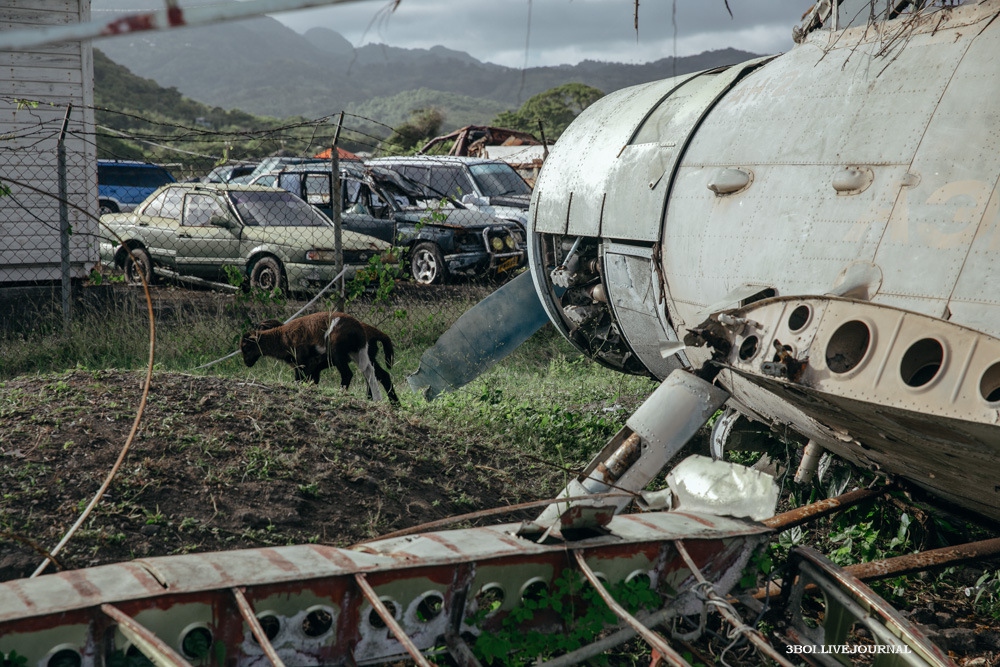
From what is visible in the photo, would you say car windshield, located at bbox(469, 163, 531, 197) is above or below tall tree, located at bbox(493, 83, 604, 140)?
below

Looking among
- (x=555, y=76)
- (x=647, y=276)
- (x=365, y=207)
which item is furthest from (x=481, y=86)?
(x=647, y=276)

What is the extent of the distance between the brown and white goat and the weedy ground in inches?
21.7

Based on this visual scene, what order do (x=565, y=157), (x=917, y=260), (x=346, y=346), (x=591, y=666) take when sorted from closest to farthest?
(x=917, y=260) < (x=591, y=666) < (x=565, y=157) < (x=346, y=346)

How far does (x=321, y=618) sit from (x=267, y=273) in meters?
9.06

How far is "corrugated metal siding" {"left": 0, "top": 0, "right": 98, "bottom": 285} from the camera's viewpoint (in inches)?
414

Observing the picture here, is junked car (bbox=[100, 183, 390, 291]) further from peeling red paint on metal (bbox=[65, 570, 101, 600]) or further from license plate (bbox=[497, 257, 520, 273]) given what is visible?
peeling red paint on metal (bbox=[65, 570, 101, 600])

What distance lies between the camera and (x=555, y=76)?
11831cm

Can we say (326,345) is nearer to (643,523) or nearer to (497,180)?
(643,523)

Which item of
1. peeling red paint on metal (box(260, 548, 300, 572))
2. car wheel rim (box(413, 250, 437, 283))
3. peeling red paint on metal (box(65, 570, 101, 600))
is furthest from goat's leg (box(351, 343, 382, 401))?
car wheel rim (box(413, 250, 437, 283))

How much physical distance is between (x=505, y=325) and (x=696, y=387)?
3.39m

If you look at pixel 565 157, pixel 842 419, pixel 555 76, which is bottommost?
pixel 842 419

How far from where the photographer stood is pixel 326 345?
7.29 m

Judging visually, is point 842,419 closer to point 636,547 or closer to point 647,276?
point 636,547

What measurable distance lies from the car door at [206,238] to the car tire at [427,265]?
8.85ft
